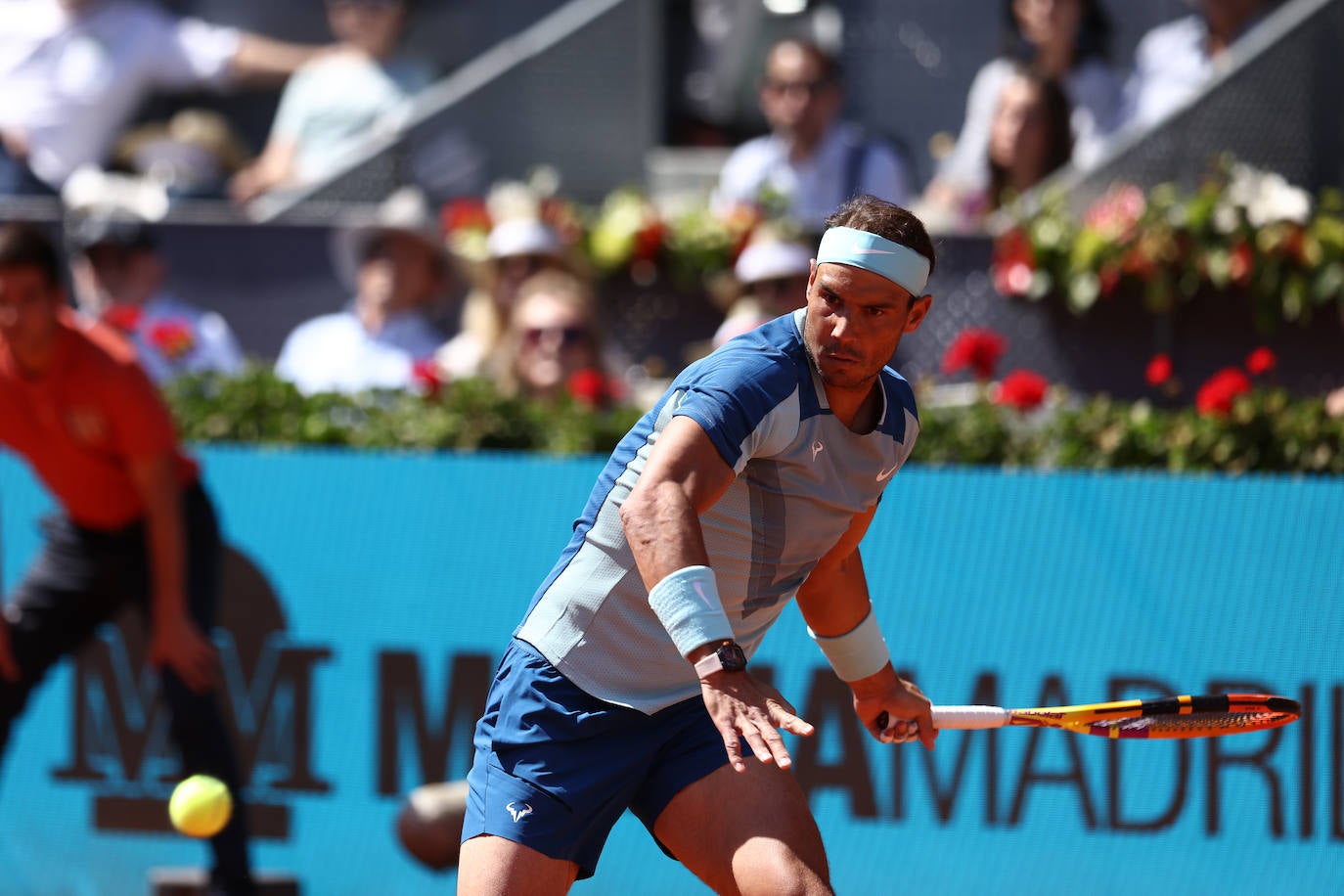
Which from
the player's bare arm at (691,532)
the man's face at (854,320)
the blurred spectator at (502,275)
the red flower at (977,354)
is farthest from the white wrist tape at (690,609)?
the blurred spectator at (502,275)

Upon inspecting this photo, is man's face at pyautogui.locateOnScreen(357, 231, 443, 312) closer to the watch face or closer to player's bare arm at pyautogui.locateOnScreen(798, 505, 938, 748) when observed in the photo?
player's bare arm at pyautogui.locateOnScreen(798, 505, 938, 748)

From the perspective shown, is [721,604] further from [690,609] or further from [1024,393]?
[1024,393]

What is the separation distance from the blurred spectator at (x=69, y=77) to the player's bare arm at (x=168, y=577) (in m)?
3.74

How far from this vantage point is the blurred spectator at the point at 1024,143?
302 inches

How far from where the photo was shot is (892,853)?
558 cm

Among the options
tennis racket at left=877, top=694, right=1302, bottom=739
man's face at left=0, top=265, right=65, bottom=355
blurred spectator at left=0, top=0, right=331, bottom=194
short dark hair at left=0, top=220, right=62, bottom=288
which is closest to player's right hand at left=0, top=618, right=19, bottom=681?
man's face at left=0, top=265, right=65, bottom=355

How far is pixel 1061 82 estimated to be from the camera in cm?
788

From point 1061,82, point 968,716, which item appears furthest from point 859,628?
point 1061,82

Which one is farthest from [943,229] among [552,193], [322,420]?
[322,420]

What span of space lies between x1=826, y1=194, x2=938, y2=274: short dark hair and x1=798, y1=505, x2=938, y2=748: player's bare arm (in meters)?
0.79

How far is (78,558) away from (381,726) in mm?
1140

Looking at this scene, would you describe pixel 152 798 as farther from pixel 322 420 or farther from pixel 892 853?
pixel 892 853

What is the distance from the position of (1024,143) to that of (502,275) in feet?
7.94

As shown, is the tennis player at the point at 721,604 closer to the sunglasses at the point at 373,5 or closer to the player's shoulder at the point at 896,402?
the player's shoulder at the point at 896,402
